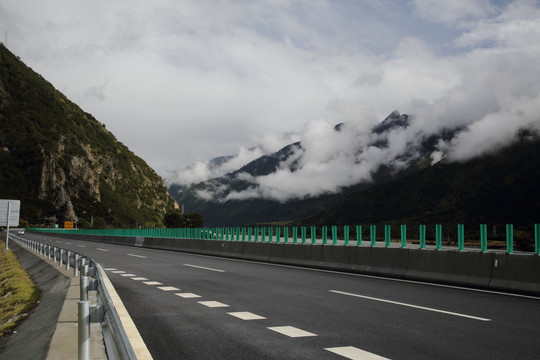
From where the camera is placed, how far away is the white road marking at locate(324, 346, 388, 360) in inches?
232

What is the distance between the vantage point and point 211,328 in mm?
7676

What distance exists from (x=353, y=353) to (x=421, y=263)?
31.3ft

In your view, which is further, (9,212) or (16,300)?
(9,212)

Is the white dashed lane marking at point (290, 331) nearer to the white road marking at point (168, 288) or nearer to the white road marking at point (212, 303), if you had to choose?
the white road marking at point (212, 303)

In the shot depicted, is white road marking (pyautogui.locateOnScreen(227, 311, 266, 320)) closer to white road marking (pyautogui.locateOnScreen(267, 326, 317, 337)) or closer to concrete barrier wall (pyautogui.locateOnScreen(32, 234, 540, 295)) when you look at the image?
white road marking (pyautogui.locateOnScreen(267, 326, 317, 337))

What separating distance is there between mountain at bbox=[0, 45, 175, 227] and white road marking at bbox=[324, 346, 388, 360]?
463 ft

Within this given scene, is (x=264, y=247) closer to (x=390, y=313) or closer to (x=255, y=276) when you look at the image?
(x=255, y=276)

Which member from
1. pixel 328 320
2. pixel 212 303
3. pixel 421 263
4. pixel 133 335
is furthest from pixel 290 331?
pixel 421 263

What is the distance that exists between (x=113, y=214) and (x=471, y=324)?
164409 mm

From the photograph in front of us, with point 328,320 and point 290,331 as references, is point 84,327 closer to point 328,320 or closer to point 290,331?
point 290,331

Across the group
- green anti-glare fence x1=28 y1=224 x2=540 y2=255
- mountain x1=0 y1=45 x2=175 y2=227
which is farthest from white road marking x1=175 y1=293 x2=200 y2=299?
mountain x1=0 y1=45 x2=175 y2=227

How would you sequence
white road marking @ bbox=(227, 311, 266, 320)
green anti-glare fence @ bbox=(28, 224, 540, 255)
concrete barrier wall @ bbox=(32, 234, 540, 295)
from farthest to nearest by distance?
green anti-glare fence @ bbox=(28, 224, 540, 255), concrete barrier wall @ bbox=(32, 234, 540, 295), white road marking @ bbox=(227, 311, 266, 320)

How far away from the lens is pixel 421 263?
15031 mm

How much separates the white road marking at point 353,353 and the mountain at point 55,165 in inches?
5559
